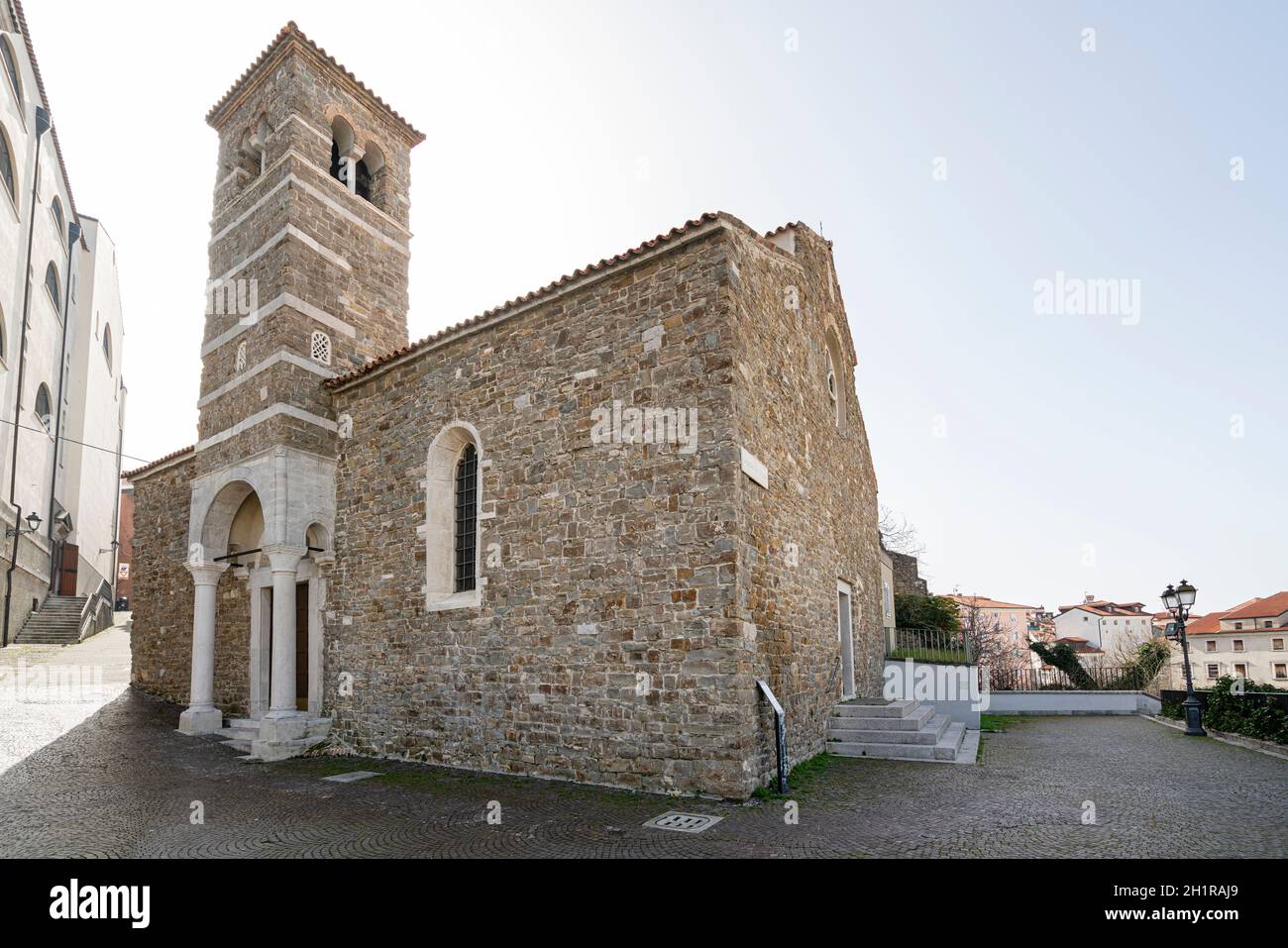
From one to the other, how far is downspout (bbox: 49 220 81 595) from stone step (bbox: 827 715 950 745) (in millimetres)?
28230

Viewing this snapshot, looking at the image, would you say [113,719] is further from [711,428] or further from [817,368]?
[817,368]

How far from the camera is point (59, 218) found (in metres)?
26.1

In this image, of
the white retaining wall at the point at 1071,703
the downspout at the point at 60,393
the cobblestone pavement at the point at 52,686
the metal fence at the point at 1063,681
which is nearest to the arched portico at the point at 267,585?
the cobblestone pavement at the point at 52,686

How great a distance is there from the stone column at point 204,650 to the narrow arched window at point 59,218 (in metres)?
19.5

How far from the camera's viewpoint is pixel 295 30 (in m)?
13.5

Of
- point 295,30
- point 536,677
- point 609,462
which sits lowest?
point 536,677

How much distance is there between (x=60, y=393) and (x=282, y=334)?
800 inches

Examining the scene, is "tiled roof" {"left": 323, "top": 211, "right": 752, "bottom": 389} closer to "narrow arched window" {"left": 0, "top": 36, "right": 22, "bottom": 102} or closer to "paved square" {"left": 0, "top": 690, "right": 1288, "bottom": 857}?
"paved square" {"left": 0, "top": 690, "right": 1288, "bottom": 857}

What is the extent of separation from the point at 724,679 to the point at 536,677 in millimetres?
2636

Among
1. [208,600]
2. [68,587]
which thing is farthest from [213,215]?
[68,587]

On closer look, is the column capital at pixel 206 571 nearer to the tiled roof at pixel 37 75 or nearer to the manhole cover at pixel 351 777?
the manhole cover at pixel 351 777

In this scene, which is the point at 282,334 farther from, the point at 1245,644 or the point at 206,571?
the point at 1245,644

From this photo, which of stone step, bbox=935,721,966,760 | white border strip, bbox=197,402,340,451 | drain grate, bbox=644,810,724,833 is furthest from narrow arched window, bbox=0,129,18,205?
stone step, bbox=935,721,966,760

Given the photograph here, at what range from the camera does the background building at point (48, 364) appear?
2016cm
